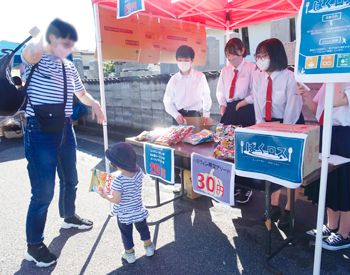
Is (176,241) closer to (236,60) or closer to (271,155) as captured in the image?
(271,155)

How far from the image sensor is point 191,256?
248cm

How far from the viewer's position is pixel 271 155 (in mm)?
1953

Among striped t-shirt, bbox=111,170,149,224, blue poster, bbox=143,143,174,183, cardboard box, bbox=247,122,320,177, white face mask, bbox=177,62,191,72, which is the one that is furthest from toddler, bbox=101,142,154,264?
white face mask, bbox=177,62,191,72

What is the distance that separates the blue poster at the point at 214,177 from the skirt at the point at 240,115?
1148 millimetres

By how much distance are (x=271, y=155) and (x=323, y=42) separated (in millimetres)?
836

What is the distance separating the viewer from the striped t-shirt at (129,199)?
7.46ft

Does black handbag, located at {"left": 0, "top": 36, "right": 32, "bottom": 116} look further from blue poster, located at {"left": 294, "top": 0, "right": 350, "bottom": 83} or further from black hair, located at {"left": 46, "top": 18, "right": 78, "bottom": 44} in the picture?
blue poster, located at {"left": 294, "top": 0, "right": 350, "bottom": 83}

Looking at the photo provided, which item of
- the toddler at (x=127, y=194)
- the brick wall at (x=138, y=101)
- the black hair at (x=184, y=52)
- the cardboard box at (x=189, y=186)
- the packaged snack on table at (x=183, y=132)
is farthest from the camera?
the brick wall at (x=138, y=101)

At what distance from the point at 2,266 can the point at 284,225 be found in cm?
287

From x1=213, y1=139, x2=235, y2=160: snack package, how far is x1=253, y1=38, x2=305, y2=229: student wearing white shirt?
2.15ft

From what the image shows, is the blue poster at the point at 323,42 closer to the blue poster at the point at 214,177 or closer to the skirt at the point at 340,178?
the skirt at the point at 340,178

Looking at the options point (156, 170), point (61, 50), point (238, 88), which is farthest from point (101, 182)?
point (238, 88)

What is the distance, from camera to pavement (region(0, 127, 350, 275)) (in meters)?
2.34

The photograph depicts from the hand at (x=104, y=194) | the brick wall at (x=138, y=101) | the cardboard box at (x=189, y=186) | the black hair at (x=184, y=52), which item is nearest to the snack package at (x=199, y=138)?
the cardboard box at (x=189, y=186)
